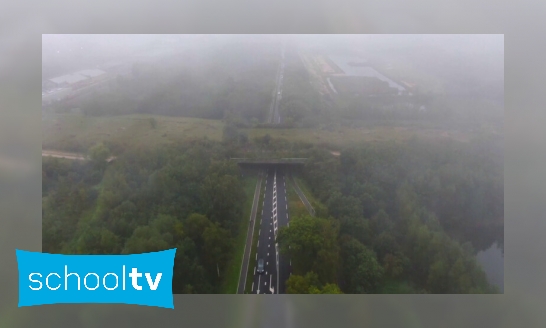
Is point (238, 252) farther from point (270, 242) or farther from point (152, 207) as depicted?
point (152, 207)

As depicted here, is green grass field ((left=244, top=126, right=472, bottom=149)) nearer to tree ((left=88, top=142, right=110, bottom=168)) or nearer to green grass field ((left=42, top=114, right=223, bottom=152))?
green grass field ((left=42, top=114, right=223, bottom=152))

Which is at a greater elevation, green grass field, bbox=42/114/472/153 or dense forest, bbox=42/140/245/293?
green grass field, bbox=42/114/472/153

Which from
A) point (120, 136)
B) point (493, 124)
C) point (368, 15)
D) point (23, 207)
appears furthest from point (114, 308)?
point (493, 124)

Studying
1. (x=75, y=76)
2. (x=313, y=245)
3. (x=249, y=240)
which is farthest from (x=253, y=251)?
(x=75, y=76)

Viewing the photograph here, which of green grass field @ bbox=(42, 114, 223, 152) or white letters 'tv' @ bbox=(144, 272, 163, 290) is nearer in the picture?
white letters 'tv' @ bbox=(144, 272, 163, 290)

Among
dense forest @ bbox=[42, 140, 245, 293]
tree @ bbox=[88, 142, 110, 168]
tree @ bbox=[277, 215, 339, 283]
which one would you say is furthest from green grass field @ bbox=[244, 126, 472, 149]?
tree @ bbox=[88, 142, 110, 168]

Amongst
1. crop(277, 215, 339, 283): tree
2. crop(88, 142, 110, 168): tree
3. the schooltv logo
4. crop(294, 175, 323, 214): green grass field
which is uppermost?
crop(88, 142, 110, 168): tree
